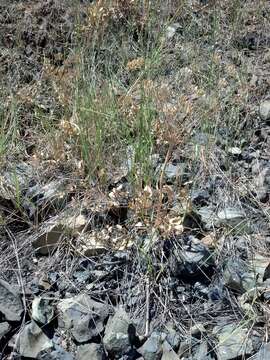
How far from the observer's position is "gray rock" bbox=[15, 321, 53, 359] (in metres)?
1.94

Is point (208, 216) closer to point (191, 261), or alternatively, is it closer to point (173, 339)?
point (191, 261)

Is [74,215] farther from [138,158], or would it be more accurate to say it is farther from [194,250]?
[194,250]

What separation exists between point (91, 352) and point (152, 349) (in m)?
0.21

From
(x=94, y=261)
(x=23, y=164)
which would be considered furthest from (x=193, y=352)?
(x=23, y=164)

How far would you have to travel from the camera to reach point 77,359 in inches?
75.5

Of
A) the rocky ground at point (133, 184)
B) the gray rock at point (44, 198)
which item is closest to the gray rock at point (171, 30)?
the rocky ground at point (133, 184)

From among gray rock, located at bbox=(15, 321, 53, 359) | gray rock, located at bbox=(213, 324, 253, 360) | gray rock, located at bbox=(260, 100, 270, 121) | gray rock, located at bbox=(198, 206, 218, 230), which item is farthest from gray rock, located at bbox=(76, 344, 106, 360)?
gray rock, located at bbox=(260, 100, 270, 121)

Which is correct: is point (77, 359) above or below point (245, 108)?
below

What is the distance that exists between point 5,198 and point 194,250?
855mm

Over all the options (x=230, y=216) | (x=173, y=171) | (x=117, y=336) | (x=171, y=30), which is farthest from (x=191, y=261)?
(x=171, y=30)

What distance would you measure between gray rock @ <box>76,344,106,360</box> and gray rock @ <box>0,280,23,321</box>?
0.91ft

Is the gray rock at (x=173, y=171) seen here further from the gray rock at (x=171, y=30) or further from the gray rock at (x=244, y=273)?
the gray rock at (x=171, y=30)

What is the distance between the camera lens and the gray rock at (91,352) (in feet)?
6.22

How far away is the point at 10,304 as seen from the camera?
6.79 feet
